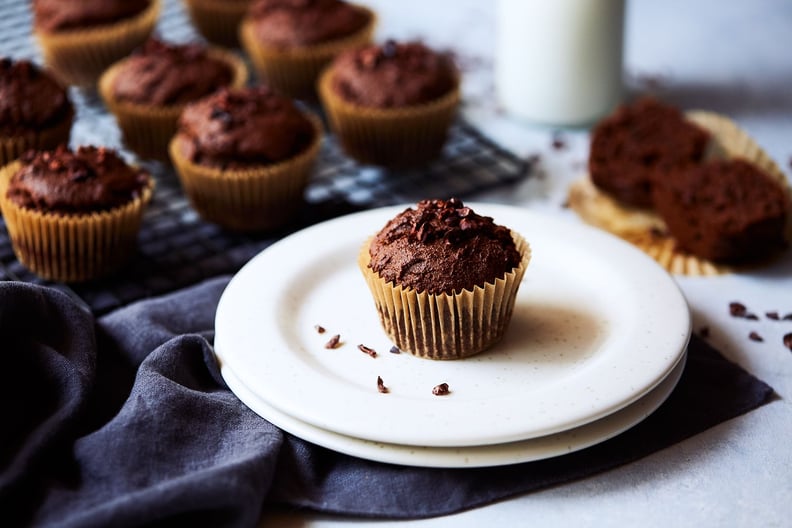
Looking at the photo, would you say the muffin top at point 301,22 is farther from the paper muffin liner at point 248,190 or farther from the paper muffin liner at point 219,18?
the paper muffin liner at point 248,190

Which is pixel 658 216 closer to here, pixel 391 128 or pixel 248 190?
pixel 391 128

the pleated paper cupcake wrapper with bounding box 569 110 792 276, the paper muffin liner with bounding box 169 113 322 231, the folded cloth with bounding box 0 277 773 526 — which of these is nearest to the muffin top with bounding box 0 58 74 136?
the paper muffin liner with bounding box 169 113 322 231

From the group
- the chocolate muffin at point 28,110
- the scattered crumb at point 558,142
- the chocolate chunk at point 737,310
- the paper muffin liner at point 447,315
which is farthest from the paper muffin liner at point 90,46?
the chocolate chunk at point 737,310

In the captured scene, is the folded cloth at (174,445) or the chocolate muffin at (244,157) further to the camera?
the chocolate muffin at (244,157)

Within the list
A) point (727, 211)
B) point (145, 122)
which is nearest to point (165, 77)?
point (145, 122)

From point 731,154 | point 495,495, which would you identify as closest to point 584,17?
point 731,154

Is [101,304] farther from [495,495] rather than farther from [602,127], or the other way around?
[602,127]

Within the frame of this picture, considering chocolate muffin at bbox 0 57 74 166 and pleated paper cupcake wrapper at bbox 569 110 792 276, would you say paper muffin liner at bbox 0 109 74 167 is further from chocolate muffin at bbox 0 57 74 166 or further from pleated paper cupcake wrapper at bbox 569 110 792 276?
pleated paper cupcake wrapper at bbox 569 110 792 276

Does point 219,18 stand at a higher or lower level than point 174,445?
lower
